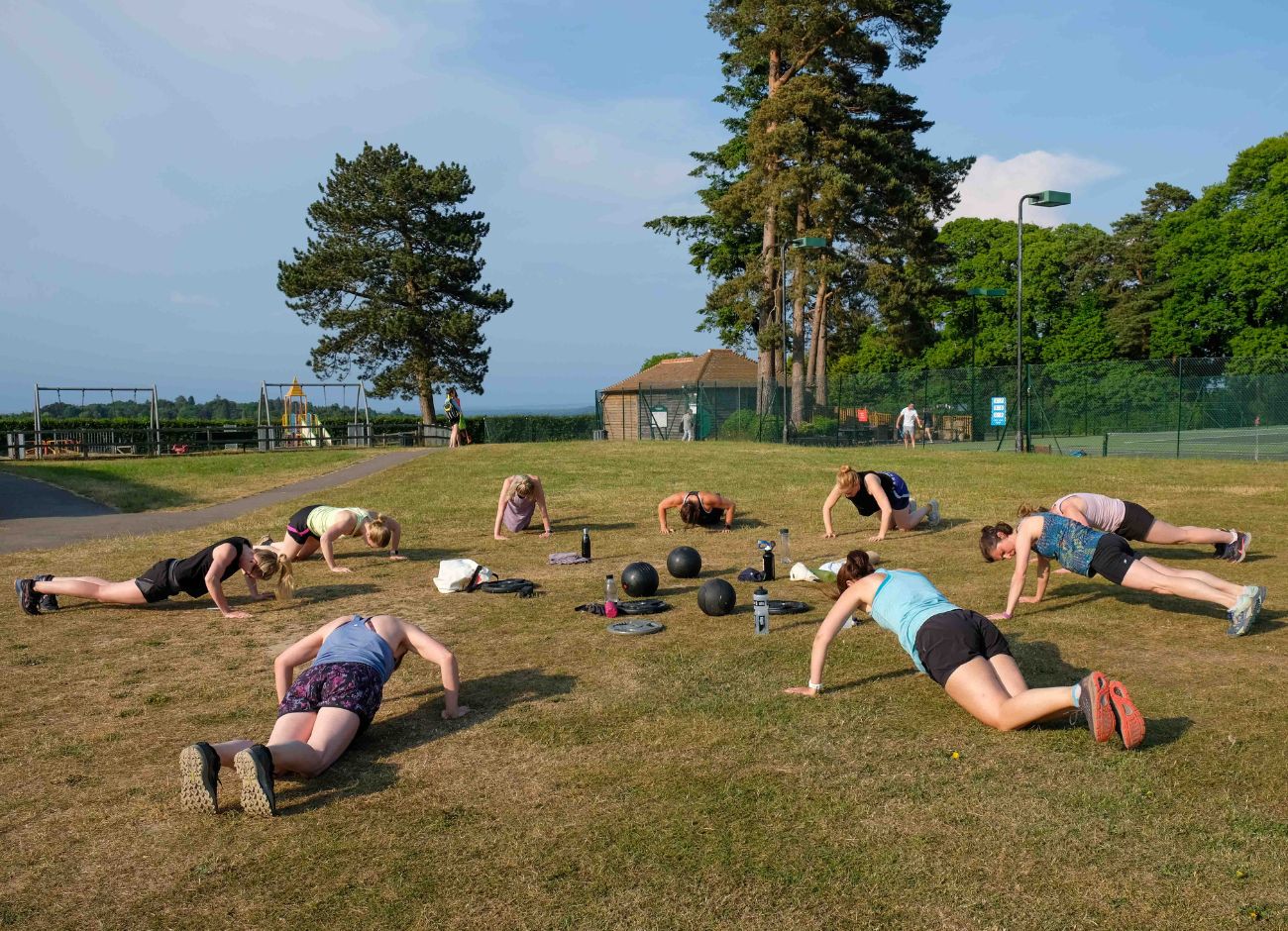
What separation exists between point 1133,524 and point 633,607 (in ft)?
17.7

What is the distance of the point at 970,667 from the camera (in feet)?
20.2

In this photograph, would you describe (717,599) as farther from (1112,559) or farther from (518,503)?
(518,503)

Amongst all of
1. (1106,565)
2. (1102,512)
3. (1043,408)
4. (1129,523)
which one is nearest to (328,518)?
(1106,565)

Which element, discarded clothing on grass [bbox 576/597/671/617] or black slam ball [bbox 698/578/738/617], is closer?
black slam ball [bbox 698/578/738/617]

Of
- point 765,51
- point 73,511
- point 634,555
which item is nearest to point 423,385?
point 765,51

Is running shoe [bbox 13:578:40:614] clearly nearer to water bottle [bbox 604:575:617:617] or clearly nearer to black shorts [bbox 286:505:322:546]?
black shorts [bbox 286:505:322:546]

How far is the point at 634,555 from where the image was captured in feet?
44.0

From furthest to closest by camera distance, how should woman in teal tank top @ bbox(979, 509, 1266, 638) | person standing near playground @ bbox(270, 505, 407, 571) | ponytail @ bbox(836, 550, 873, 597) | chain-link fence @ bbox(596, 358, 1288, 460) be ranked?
chain-link fence @ bbox(596, 358, 1288, 460) → person standing near playground @ bbox(270, 505, 407, 571) → woman in teal tank top @ bbox(979, 509, 1266, 638) → ponytail @ bbox(836, 550, 873, 597)

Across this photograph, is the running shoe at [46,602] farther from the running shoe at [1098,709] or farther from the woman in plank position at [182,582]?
the running shoe at [1098,709]

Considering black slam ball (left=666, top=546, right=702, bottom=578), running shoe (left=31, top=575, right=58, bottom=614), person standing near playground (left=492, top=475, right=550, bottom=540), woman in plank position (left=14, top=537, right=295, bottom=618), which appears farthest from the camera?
person standing near playground (left=492, top=475, right=550, bottom=540)

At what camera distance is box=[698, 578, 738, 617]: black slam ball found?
9398 mm

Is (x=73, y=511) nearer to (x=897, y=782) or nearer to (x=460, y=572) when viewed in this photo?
(x=460, y=572)

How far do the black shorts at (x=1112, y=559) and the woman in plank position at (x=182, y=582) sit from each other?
7.71 m

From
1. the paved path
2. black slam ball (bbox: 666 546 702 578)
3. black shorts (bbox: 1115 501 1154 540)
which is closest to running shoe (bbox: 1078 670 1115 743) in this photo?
black shorts (bbox: 1115 501 1154 540)
